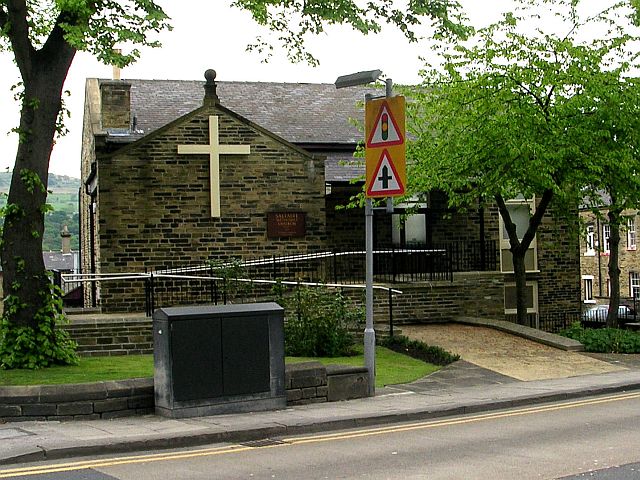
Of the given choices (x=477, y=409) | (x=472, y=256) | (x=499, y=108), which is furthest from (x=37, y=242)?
(x=472, y=256)

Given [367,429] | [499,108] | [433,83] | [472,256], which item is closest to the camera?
[367,429]

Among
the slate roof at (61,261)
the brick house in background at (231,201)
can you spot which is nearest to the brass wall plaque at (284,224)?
the brick house in background at (231,201)

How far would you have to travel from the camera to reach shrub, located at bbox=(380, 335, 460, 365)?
60.3 ft

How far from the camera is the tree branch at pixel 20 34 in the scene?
47.0 ft

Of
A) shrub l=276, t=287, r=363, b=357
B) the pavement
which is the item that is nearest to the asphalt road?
the pavement

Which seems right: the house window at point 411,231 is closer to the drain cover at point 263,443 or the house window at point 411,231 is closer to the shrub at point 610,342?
the shrub at point 610,342

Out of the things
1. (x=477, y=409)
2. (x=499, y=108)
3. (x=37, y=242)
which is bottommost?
(x=477, y=409)

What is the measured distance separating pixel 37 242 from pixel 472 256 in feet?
56.4

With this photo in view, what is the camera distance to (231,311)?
40.8 feet

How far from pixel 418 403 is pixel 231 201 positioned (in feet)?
39.0

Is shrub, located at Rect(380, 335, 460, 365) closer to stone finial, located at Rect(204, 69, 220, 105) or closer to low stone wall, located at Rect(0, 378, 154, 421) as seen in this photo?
low stone wall, located at Rect(0, 378, 154, 421)

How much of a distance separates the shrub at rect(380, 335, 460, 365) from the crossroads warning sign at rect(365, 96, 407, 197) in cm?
501

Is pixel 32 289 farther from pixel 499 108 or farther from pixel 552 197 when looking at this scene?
pixel 552 197

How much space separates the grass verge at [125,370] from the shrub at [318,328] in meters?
0.38
